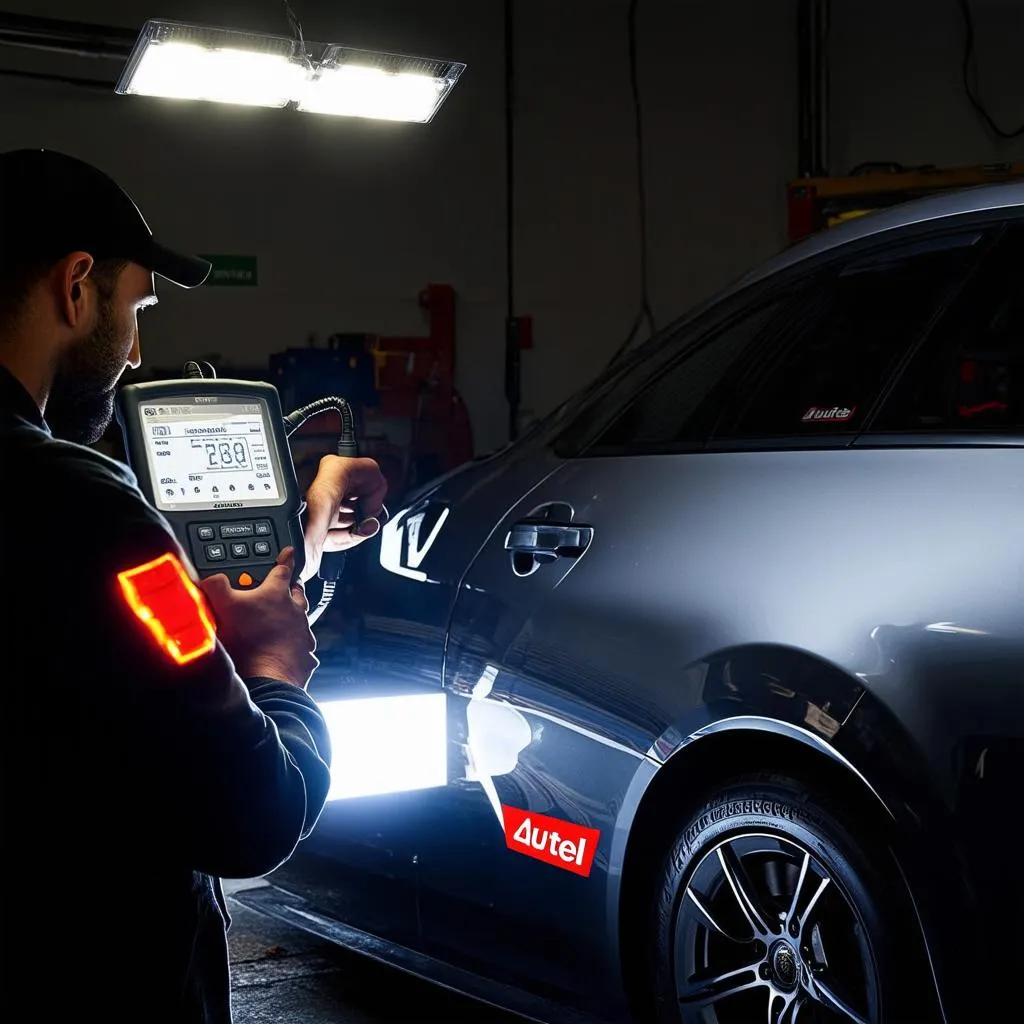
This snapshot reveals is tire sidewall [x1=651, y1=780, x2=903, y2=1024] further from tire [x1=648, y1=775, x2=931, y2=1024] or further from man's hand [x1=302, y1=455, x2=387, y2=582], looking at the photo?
man's hand [x1=302, y1=455, x2=387, y2=582]


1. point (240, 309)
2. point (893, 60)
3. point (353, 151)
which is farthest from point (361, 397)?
point (893, 60)

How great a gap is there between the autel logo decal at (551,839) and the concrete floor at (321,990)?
0.61 metres

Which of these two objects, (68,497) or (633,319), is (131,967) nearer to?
(68,497)

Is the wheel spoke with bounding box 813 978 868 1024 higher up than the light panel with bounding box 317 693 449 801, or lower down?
lower down

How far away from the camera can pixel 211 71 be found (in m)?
4.39

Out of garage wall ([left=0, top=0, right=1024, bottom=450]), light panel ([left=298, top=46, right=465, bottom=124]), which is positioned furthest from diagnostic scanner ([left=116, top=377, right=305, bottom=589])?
garage wall ([left=0, top=0, right=1024, bottom=450])

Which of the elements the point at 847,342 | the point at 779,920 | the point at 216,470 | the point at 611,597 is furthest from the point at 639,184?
the point at 216,470

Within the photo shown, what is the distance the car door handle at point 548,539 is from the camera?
2.57 meters

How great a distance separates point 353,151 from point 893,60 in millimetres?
3751

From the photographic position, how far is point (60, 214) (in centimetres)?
126

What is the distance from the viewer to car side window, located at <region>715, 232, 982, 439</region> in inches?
91.2

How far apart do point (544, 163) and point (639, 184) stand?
2.28 ft

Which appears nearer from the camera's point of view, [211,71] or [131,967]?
[131,967]

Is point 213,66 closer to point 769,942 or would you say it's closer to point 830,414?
point 830,414
